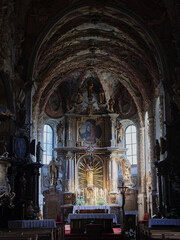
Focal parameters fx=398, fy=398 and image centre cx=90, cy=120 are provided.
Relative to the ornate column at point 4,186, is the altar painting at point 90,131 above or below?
above

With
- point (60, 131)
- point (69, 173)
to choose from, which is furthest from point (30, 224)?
point (60, 131)

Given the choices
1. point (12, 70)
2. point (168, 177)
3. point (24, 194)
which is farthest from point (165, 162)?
point (12, 70)

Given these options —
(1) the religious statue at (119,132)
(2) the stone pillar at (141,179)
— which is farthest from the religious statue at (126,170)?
(1) the religious statue at (119,132)

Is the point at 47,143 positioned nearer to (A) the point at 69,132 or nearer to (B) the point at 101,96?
(A) the point at 69,132

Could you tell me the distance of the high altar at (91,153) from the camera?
91.6 feet

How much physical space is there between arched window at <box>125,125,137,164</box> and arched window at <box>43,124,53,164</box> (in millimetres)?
5805

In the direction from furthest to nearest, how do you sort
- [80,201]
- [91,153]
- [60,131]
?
[60,131], [91,153], [80,201]

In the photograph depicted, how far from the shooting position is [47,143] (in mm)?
29797

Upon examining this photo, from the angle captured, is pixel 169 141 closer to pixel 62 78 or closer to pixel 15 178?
pixel 15 178

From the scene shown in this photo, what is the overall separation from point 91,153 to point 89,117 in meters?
2.93

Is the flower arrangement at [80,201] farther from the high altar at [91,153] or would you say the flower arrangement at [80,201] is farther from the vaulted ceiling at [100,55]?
the vaulted ceiling at [100,55]

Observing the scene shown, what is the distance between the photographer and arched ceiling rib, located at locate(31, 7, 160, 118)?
69.2ft

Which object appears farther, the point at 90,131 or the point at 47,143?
the point at 90,131

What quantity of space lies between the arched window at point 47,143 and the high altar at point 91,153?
987 millimetres
